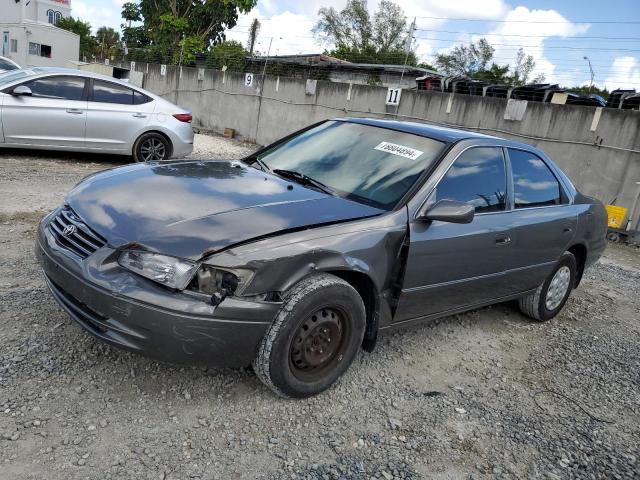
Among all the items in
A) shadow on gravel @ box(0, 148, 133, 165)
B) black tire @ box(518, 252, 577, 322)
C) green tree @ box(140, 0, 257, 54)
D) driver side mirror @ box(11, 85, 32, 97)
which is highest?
green tree @ box(140, 0, 257, 54)

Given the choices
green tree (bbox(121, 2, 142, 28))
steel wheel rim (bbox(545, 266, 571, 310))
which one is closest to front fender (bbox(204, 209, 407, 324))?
steel wheel rim (bbox(545, 266, 571, 310))

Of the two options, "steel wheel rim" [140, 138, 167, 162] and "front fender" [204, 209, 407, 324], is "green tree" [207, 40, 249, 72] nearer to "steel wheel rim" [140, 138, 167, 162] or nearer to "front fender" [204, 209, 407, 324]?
"steel wheel rim" [140, 138, 167, 162]

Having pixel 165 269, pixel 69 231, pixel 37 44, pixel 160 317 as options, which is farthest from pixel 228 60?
pixel 160 317

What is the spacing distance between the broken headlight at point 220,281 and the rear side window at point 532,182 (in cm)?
240

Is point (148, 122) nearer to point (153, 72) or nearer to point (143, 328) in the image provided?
point (143, 328)

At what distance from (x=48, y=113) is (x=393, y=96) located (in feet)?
26.9

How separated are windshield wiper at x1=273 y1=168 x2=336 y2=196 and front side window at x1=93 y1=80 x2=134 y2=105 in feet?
19.4

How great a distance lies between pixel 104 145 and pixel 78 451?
7.16 m

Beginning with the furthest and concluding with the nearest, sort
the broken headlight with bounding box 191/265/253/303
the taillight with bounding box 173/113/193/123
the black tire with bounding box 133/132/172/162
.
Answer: the taillight with bounding box 173/113/193/123, the black tire with bounding box 133/132/172/162, the broken headlight with bounding box 191/265/253/303

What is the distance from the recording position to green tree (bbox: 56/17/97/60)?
48034 mm

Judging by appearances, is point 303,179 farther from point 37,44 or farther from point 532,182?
point 37,44

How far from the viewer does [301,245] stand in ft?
8.95

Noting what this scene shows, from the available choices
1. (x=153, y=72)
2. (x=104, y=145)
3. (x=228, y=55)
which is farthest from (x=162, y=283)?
(x=153, y=72)

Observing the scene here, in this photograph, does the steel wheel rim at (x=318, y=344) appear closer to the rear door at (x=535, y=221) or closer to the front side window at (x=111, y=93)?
the rear door at (x=535, y=221)
